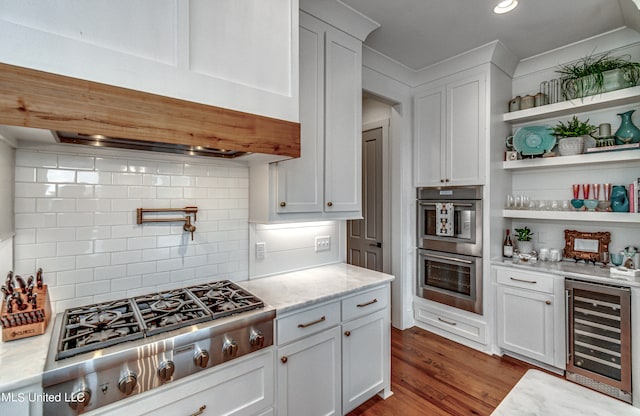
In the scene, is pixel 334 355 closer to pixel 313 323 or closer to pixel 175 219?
pixel 313 323

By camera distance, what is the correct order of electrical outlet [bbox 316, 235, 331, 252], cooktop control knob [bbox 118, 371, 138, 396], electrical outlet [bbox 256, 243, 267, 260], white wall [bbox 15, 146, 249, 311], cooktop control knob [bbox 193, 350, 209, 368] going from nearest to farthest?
cooktop control knob [bbox 118, 371, 138, 396]
cooktop control knob [bbox 193, 350, 209, 368]
white wall [bbox 15, 146, 249, 311]
electrical outlet [bbox 256, 243, 267, 260]
electrical outlet [bbox 316, 235, 331, 252]

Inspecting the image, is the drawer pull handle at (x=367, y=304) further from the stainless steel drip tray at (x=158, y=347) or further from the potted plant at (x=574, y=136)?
the potted plant at (x=574, y=136)

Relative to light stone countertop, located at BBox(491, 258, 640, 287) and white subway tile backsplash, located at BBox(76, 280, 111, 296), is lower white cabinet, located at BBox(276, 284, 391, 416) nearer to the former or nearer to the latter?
white subway tile backsplash, located at BBox(76, 280, 111, 296)

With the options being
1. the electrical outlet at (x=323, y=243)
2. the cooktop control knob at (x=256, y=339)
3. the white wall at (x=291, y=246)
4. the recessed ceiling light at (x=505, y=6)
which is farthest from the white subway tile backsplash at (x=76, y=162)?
the recessed ceiling light at (x=505, y=6)

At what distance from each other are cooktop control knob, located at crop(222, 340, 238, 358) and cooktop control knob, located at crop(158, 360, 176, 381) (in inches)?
8.6

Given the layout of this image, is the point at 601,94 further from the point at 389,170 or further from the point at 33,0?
the point at 33,0

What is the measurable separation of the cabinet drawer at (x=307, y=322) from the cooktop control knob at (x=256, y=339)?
113 mm

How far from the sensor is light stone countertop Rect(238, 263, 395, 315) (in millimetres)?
1674

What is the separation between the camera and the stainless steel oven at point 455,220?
286cm

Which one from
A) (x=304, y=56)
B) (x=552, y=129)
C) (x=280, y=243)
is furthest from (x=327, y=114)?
(x=552, y=129)

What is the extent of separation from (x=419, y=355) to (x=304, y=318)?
172 centimetres

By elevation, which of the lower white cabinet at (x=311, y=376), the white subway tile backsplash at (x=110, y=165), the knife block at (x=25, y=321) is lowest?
the lower white cabinet at (x=311, y=376)

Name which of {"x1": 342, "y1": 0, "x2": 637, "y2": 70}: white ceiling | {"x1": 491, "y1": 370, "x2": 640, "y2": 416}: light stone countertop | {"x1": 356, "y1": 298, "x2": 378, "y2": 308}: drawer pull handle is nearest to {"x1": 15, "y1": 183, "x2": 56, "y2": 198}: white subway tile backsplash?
{"x1": 356, "y1": 298, "x2": 378, "y2": 308}: drawer pull handle

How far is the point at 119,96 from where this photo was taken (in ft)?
3.66
